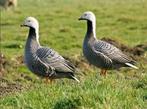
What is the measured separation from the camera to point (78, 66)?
49.9ft

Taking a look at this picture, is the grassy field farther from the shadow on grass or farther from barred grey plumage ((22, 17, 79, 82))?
barred grey plumage ((22, 17, 79, 82))

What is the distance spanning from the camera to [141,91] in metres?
7.89

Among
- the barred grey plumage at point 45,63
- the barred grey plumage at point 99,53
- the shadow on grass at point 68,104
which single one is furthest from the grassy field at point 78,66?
the barred grey plumage at point 99,53

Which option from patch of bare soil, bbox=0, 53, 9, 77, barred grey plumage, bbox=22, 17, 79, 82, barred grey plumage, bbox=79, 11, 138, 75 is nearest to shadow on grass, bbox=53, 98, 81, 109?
barred grey plumage, bbox=22, 17, 79, 82

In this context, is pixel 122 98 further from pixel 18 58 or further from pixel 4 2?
pixel 4 2

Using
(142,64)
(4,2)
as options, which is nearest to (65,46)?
(142,64)

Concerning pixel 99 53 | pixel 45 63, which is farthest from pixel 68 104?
pixel 99 53

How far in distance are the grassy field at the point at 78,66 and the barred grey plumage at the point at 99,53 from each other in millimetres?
375

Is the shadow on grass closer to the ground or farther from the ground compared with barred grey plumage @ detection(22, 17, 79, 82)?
farther from the ground

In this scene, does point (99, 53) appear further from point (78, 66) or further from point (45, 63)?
point (78, 66)

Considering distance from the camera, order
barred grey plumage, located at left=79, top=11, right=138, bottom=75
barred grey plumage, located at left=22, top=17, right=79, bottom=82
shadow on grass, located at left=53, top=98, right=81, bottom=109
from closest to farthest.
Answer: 1. shadow on grass, located at left=53, top=98, right=81, bottom=109
2. barred grey plumage, located at left=22, top=17, right=79, bottom=82
3. barred grey plumage, located at left=79, top=11, right=138, bottom=75

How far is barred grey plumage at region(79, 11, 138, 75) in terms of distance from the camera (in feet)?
36.6

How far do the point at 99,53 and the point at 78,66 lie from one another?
13.4 feet

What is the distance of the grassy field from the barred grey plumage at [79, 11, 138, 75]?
0.37 metres
